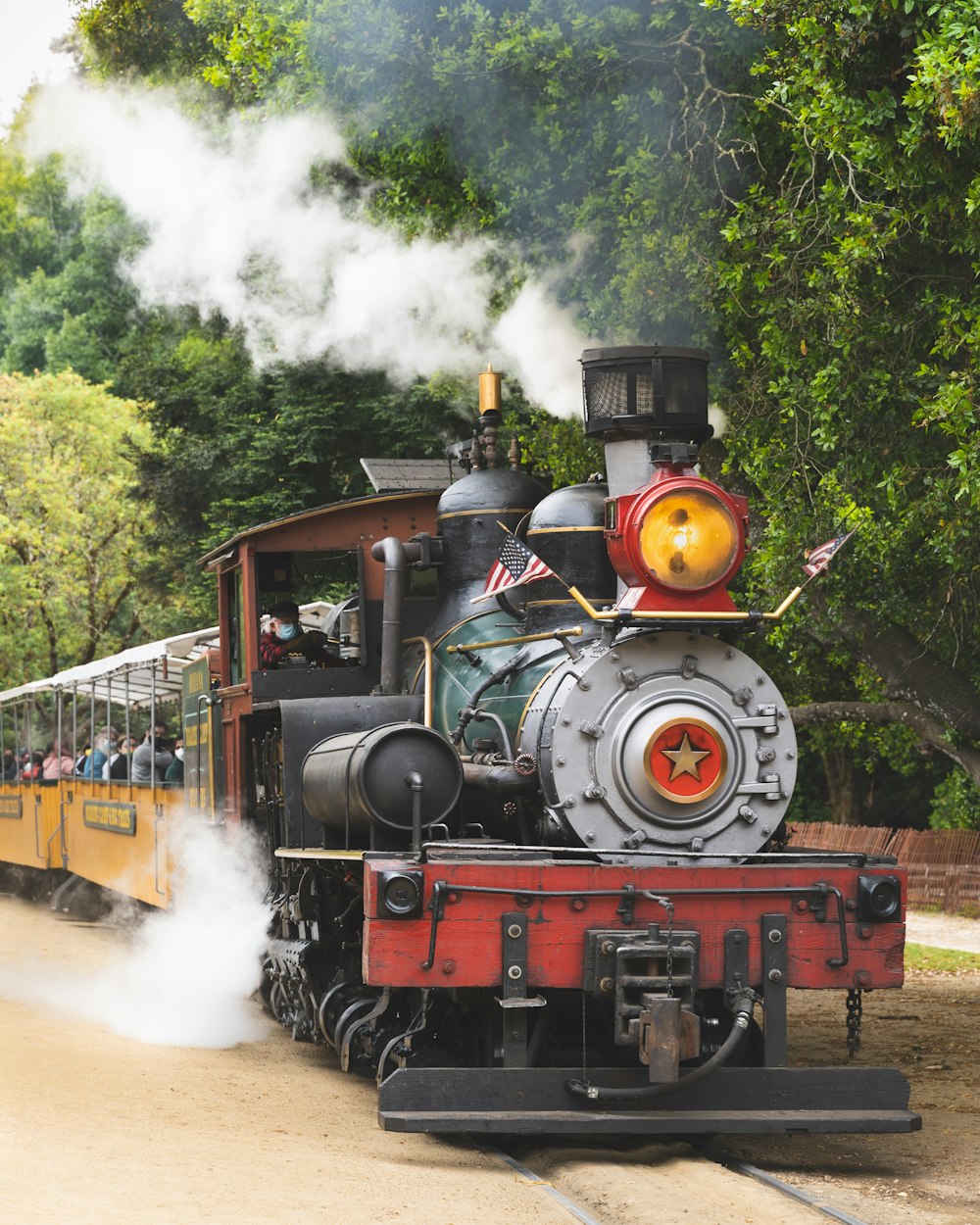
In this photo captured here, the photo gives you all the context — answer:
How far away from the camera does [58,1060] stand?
26.4 feet

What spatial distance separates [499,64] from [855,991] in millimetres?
8382

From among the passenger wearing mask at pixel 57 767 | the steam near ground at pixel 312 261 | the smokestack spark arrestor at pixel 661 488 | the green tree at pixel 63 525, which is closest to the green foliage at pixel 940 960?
the steam near ground at pixel 312 261

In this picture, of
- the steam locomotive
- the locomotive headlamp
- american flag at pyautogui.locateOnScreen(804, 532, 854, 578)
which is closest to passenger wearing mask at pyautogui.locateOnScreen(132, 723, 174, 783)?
the steam locomotive

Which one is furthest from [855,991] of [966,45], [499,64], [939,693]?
[499,64]

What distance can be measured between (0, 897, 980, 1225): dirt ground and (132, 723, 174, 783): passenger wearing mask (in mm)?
4895

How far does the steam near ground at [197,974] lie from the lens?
959 centimetres

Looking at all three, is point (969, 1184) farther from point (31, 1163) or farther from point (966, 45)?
point (966, 45)

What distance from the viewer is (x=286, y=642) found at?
9.27m

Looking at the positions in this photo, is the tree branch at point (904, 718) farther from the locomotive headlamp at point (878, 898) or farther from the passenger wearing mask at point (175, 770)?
the locomotive headlamp at point (878, 898)

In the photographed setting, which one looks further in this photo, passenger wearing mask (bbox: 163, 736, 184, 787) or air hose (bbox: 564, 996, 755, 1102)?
passenger wearing mask (bbox: 163, 736, 184, 787)

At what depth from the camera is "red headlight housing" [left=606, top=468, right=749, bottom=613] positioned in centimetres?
669

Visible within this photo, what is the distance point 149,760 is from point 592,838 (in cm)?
868

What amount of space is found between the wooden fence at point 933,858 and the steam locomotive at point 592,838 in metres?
13.2

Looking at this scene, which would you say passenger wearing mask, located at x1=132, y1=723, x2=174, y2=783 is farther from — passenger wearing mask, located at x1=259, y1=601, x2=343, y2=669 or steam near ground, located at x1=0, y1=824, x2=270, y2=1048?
passenger wearing mask, located at x1=259, y1=601, x2=343, y2=669
